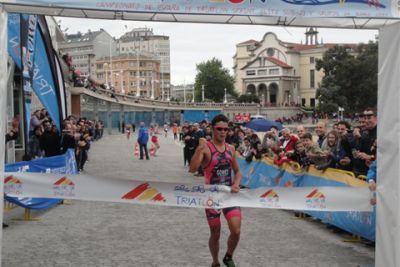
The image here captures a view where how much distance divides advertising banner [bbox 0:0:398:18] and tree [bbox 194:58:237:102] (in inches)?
5399

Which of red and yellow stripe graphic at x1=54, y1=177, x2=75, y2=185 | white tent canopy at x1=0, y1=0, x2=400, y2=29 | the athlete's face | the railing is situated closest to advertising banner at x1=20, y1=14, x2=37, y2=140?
red and yellow stripe graphic at x1=54, y1=177, x2=75, y2=185

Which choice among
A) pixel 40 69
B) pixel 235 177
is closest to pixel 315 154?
pixel 235 177

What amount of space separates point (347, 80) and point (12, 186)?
81992mm

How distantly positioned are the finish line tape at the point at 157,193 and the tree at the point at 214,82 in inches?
5386

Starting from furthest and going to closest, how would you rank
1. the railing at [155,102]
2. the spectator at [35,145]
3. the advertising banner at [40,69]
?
1. the railing at [155,102]
2. the spectator at [35,145]
3. the advertising banner at [40,69]

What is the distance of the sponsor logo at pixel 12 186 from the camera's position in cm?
695

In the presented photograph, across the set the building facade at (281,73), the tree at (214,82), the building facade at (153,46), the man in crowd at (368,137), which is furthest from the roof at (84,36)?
the man in crowd at (368,137)

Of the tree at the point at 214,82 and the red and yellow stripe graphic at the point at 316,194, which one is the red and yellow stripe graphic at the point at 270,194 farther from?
the tree at the point at 214,82

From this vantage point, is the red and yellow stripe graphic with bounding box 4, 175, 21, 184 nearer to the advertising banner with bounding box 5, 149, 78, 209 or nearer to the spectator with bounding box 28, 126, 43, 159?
the advertising banner with bounding box 5, 149, 78, 209

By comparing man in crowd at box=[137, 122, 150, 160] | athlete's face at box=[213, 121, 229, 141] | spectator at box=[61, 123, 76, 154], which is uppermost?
athlete's face at box=[213, 121, 229, 141]

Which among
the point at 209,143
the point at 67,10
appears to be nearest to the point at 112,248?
the point at 209,143

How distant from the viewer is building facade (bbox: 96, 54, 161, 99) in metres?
143

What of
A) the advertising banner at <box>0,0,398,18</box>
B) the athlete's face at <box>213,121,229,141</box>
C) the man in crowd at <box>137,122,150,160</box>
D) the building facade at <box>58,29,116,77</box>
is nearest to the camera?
the advertising banner at <box>0,0,398,18</box>

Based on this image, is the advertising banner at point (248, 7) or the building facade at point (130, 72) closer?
the advertising banner at point (248, 7)
